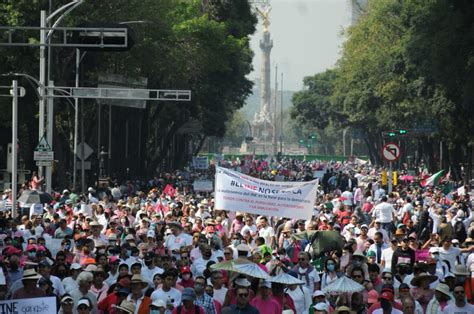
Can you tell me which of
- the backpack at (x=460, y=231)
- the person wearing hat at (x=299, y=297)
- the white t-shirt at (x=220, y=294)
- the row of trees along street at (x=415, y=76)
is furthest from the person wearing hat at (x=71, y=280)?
the row of trees along street at (x=415, y=76)

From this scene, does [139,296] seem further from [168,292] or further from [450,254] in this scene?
[450,254]

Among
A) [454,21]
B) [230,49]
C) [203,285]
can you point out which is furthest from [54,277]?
[230,49]

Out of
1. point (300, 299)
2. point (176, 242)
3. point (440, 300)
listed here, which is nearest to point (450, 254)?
point (176, 242)

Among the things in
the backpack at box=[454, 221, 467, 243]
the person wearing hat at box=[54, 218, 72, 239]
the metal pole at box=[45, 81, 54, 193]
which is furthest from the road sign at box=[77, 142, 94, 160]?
the person wearing hat at box=[54, 218, 72, 239]

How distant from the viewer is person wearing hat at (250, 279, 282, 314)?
14.0m

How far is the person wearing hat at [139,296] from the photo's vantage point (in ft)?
48.4

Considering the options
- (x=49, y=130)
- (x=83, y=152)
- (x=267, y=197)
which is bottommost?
(x=267, y=197)

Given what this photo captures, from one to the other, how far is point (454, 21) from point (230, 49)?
15297 mm

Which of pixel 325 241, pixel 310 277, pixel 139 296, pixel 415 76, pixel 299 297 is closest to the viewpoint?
pixel 139 296

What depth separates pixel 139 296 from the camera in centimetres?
1509

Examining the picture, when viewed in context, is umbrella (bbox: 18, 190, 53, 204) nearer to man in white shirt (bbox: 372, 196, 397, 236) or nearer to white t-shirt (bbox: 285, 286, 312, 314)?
man in white shirt (bbox: 372, 196, 397, 236)

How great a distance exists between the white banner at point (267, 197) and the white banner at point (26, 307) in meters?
11.2

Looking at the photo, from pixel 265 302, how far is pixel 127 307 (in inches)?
53.2

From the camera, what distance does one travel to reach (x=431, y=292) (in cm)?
1608
